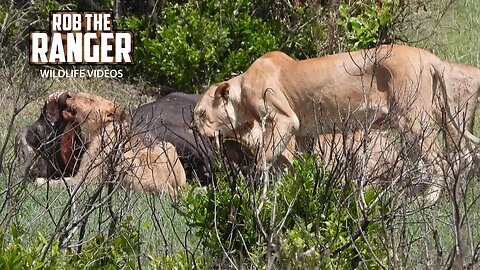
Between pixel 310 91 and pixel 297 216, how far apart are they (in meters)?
5.74

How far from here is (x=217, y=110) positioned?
12703 mm

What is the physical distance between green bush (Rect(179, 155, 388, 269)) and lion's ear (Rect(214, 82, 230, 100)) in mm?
5487

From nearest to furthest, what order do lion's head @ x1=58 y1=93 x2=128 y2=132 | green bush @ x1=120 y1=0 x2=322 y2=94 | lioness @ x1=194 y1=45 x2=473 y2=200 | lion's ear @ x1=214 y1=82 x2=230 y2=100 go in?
lioness @ x1=194 y1=45 x2=473 y2=200 < lion's head @ x1=58 y1=93 x2=128 y2=132 < lion's ear @ x1=214 y1=82 x2=230 y2=100 < green bush @ x1=120 y1=0 x2=322 y2=94

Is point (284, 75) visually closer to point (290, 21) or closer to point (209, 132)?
point (209, 132)

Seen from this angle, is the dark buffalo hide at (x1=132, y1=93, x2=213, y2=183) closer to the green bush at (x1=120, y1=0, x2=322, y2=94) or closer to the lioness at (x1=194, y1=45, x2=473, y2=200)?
the lioness at (x1=194, y1=45, x2=473, y2=200)

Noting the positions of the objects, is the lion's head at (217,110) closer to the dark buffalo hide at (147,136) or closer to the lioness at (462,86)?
the dark buffalo hide at (147,136)

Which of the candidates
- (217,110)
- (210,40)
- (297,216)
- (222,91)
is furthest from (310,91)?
(297,216)

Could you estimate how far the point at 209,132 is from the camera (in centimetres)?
1277

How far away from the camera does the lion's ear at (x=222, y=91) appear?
12.6m

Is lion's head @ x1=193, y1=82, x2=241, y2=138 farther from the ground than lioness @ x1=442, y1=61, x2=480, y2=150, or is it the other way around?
lioness @ x1=442, y1=61, x2=480, y2=150

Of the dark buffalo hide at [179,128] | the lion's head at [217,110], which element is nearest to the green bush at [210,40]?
the dark buffalo hide at [179,128]

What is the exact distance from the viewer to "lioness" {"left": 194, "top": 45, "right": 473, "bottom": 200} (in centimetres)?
1133

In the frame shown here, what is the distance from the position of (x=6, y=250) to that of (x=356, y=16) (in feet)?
37.3

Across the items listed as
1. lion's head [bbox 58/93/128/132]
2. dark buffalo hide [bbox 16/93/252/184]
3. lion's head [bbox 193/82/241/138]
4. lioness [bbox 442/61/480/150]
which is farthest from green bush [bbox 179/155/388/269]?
lion's head [bbox 193/82/241/138]
